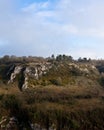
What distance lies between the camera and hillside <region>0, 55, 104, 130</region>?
75.6m

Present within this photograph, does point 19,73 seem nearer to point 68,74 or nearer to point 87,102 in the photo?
point 68,74

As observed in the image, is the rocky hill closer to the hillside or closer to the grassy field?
the hillside

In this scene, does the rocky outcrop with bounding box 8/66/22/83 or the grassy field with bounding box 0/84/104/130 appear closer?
the grassy field with bounding box 0/84/104/130

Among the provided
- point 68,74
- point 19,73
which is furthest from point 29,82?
point 68,74

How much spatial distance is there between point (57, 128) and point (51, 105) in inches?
379

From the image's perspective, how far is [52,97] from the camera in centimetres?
8925

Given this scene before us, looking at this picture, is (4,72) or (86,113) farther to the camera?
(4,72)

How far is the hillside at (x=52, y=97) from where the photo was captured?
7556cm

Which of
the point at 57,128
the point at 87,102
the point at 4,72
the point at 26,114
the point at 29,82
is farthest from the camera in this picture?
the point at 4,72

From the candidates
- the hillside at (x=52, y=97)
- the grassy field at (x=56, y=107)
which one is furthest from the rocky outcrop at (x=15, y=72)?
the grassy field at (x=56, y=107)

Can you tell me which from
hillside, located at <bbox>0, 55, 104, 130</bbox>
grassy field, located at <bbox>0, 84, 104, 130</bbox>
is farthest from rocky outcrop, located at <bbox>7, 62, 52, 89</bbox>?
grassy field, located at <bbox>0, 84, 104, 130</bbox>

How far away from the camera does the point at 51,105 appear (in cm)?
8244

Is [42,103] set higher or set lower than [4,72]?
lower

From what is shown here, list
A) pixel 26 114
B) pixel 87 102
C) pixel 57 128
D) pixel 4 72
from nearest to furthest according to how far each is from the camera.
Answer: pixel 57 128 → pixel 26 114 → pixel 87 102 → pixel 4 72
